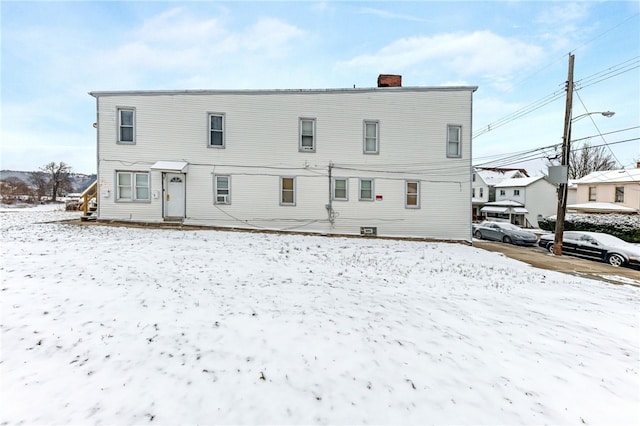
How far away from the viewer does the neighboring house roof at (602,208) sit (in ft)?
93.9

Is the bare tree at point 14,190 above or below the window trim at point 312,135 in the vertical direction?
below

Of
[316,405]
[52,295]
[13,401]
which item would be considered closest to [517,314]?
[316,405]

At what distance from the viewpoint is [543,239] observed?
18.1 metres

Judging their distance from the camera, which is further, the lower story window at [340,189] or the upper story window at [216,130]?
the lower story window at [340,189]

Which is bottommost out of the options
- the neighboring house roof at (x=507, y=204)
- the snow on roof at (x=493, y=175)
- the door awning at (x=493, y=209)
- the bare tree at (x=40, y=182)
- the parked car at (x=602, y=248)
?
the parked car at (x=602, y=248)

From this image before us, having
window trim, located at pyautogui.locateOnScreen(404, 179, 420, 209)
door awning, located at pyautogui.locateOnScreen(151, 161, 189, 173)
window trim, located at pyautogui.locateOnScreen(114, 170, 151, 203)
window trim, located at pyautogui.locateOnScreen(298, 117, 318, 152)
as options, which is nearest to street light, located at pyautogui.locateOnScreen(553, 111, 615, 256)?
window trim, located at pyautogui.locateOnScreen(404, 179, 420, 209)

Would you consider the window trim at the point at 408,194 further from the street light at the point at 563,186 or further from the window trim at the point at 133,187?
the window trim at the point at 133,187

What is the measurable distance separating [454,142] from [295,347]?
14.6 m

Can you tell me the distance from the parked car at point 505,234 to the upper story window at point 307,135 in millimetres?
15779

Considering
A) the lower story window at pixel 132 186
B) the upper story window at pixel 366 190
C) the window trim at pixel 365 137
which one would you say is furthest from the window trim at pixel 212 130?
the upper story window at pixel 366 190

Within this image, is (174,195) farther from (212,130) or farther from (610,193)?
(610,193)

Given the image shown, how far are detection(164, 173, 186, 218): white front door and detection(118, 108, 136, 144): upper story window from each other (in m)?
2.59

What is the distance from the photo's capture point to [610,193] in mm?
30734

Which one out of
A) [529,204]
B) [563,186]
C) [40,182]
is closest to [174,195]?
[563,186]
